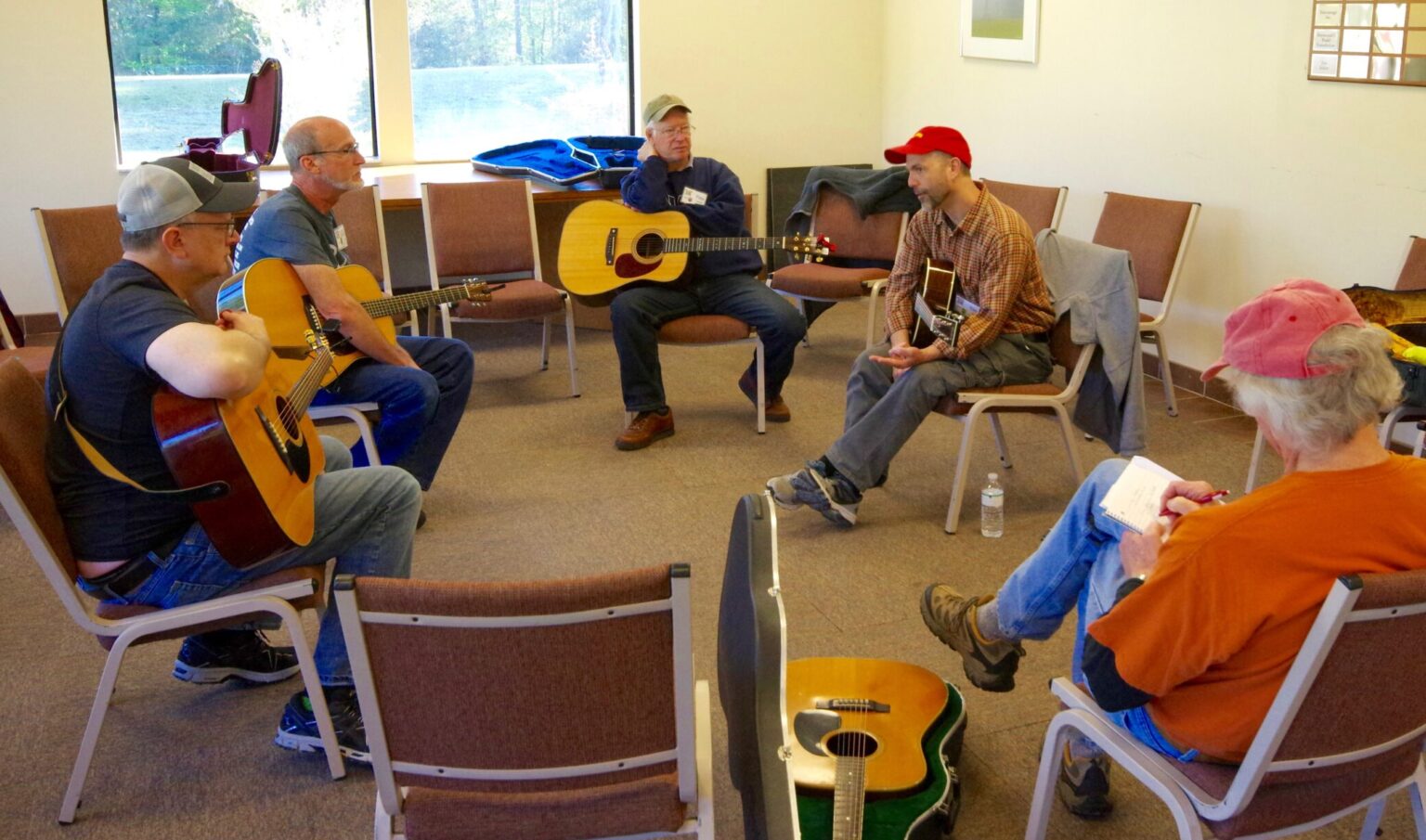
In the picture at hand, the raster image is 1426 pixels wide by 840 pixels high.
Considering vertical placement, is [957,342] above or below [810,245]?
below

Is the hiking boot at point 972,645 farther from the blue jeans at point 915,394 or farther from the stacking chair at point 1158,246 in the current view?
the stacking chair at point 1158,246

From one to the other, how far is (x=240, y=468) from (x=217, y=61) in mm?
4602

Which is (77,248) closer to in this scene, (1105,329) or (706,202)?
(706,202)

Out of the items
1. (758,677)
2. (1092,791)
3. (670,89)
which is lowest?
(1092,791)

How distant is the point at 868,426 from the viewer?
12.3ft

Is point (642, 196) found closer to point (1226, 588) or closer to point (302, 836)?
Result: point (302, 836)

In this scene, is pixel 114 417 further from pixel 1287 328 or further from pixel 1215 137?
pixel 1215 137

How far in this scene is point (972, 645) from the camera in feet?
8.36

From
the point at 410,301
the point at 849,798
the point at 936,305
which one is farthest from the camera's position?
the point at 410,301

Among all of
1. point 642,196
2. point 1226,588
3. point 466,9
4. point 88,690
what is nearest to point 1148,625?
point 1226,588

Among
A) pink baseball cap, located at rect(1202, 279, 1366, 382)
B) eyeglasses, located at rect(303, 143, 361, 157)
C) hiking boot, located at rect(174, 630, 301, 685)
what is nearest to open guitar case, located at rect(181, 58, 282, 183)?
eyeglasses, located at rect(303, 143, 361, 157)

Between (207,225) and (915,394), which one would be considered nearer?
(207,225)

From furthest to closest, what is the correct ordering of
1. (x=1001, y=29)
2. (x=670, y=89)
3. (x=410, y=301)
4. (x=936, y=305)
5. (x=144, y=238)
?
1. (x=670, y=89)
2. (x=1001, y=29)
3. (x=410, y=301)
4. (x=936, y=305)
5. (x=144, y=238)

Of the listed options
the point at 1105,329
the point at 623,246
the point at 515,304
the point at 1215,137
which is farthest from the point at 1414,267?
the point at 515,304
